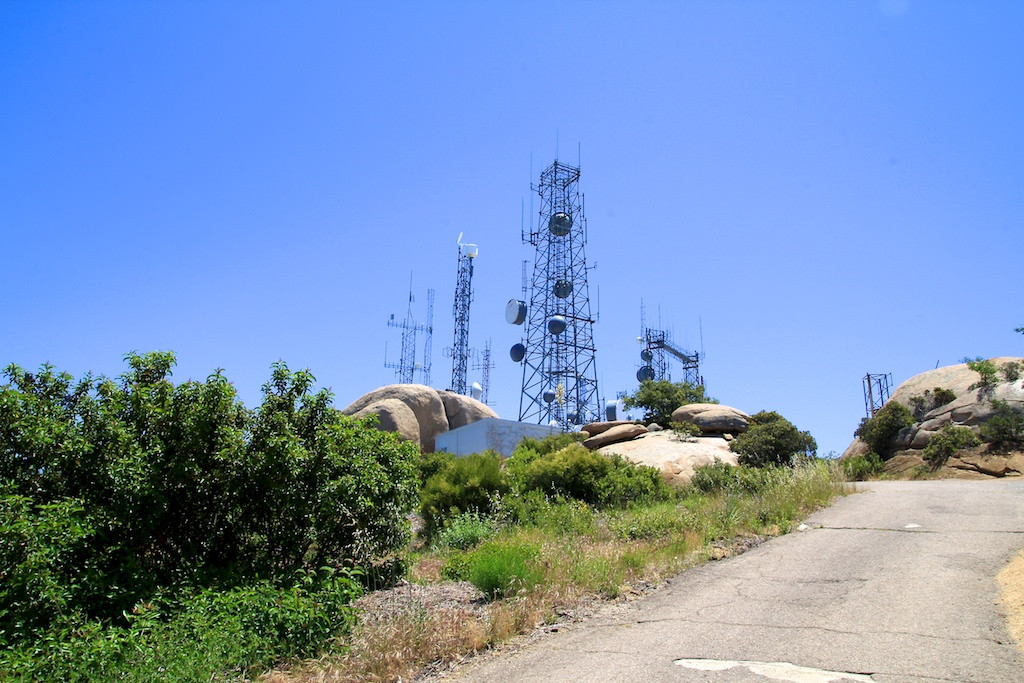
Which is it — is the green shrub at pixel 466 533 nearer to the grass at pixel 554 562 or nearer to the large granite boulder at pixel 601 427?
the grass at pixel 554 562

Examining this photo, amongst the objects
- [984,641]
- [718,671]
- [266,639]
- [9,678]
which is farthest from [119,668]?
[984,641]

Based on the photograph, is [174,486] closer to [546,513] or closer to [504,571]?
[504,571]

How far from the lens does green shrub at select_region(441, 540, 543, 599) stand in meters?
7.43

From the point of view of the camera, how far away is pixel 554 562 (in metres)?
8.24

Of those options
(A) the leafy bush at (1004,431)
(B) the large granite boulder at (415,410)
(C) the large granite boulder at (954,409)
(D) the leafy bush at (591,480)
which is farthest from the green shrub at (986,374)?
(B) the large granite boulder at (415,410)

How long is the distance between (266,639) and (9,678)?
1.74 metres

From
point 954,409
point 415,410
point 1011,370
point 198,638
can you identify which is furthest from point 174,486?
point 1011,370

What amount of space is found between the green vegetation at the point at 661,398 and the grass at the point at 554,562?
9.10 metres

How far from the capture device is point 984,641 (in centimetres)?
555

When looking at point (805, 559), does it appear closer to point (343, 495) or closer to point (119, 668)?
point (343, 495)

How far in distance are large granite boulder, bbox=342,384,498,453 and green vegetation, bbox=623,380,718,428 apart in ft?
30.8

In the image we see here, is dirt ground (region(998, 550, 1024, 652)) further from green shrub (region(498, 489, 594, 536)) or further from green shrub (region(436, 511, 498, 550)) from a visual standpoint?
green shrub (region(436, 511, 498, 550))

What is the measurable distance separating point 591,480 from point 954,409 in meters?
13.7

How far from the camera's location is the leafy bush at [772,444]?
1747 centimetres
